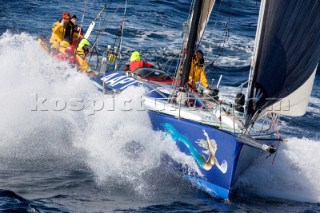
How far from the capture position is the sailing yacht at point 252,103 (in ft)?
33.7

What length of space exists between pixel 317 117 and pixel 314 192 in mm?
5717

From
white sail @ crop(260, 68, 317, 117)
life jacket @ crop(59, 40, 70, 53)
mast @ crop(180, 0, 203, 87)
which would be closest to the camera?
white sail @ crop(260, 68, 317, 117)

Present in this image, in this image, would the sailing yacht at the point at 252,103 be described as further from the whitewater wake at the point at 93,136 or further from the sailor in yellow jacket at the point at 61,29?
the sailor in yellow jacket at the point at 61,29

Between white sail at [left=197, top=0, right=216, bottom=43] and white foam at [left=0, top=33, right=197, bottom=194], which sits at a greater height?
white sail at [left=197, top=0, right=216, bottom=43]

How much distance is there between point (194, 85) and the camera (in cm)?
1344

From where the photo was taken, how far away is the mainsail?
10.2 meters

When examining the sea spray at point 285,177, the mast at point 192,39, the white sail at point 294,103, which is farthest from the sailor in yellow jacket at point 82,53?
the white sail at point 294,103

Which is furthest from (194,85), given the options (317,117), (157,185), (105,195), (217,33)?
(217,33)

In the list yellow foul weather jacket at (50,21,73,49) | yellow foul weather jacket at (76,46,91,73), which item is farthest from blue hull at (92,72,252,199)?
yellow foul weather jacket at (50,21,73,49)

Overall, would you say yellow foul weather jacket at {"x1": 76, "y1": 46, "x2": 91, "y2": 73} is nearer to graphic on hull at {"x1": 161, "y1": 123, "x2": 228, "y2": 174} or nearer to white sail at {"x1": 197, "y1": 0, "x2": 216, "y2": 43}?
white sail at {"x1": 197, "y1": 0, "x2": 216, "y2": 43}

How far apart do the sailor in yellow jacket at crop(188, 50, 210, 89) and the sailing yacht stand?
3.17 ft

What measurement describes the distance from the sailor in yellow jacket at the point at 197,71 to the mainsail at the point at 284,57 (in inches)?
110

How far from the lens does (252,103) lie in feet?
34.7

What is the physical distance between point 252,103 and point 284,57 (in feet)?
2.85
